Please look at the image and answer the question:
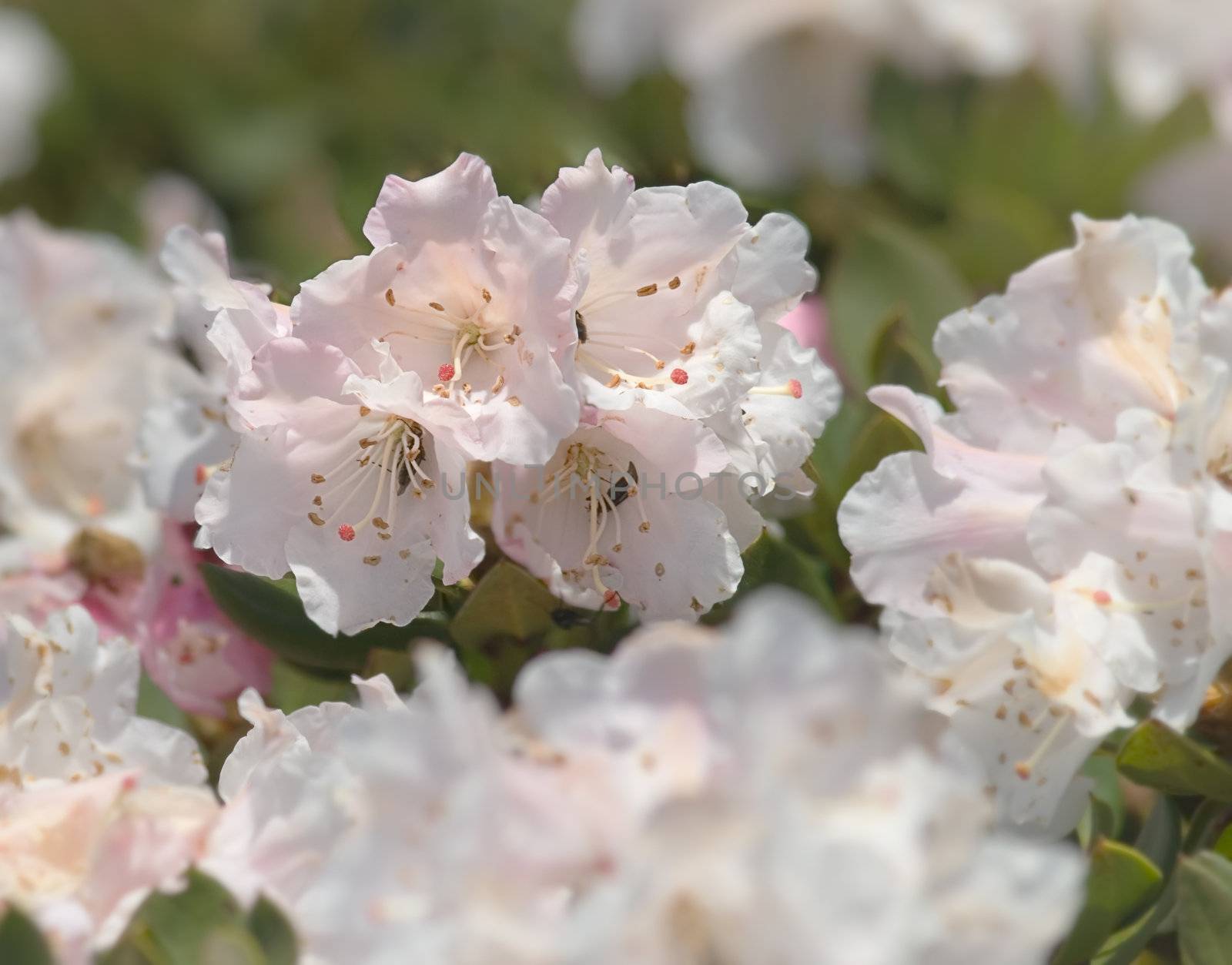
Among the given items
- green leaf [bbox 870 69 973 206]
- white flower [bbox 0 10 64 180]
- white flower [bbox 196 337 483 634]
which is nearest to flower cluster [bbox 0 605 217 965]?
white flower [bbox 196 337 483 634]

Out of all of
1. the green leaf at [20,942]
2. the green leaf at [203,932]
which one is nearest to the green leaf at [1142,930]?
the green leaf at [203,932]

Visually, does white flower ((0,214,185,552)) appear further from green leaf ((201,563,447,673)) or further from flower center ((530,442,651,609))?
flower center ((530,442,651,609))

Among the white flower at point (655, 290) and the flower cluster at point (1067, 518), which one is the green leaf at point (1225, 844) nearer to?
the flower cluster at point (1067, 518)

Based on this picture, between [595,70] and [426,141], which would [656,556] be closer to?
[426,141]

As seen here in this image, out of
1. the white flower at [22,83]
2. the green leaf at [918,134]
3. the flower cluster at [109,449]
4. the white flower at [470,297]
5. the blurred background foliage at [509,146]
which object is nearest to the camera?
the white flower at [470,297]

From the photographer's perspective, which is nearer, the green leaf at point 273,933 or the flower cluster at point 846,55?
the green leaf at point 273,933

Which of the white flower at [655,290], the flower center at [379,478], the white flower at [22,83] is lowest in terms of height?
the white flower at [22,83]

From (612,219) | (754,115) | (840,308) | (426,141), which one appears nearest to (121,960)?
(612,219)

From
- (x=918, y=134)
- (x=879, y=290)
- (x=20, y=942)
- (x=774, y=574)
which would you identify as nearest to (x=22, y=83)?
(x=918, y=134)
